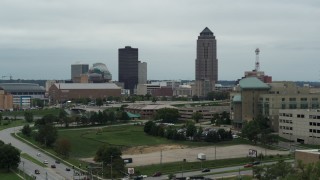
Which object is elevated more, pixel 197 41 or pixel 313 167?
pixel 197 41

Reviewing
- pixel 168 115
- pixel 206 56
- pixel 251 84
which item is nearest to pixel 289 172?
pixel 251 84

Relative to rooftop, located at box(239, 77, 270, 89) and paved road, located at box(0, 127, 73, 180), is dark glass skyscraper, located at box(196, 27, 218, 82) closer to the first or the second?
rooftop, located at box(239, 77, 270, 89)

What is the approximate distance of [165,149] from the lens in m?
54.3

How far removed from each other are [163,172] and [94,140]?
70.3 feet

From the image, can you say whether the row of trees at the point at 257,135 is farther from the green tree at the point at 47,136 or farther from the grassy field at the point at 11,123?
the grassy field at the point at 11,123

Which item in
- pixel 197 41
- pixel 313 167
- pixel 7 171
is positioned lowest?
pixel 7 171

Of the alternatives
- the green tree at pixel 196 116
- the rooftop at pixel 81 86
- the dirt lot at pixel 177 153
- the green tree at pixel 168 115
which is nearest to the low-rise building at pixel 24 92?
the rooftop at pixel 81 86

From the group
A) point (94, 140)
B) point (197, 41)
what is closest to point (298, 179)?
point (94, 140)

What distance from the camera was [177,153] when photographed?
51.7 m

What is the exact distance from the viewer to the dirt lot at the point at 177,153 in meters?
47.9

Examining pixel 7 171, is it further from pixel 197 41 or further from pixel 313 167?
pixel 197 41

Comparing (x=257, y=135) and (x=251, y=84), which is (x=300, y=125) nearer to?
(x=257, y=135)

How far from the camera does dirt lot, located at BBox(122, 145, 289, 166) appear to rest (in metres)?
47.9

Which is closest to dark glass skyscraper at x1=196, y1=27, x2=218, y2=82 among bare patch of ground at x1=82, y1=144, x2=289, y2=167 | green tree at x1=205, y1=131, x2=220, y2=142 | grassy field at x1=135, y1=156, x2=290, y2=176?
green tree at x1=205, y1=131, x2=220, y2=142
